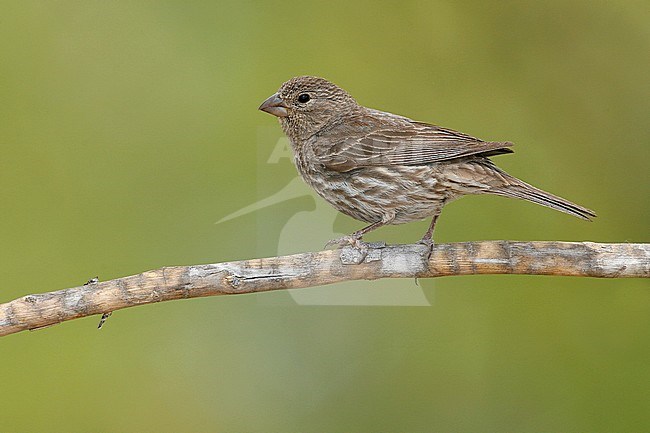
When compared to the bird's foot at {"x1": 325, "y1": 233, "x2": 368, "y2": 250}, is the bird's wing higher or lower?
higher

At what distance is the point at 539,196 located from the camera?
9.34ft

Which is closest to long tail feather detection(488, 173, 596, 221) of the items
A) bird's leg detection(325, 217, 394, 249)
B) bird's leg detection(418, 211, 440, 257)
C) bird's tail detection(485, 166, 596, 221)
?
bird's tail detection(485, 166, 596, 221)

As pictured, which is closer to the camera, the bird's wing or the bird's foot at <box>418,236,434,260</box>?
the bird's foot at <box>418,236,434,260</box>

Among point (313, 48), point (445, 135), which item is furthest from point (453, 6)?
point (445, 135)

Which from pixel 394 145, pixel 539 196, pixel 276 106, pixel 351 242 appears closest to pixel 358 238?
pixel 351 242

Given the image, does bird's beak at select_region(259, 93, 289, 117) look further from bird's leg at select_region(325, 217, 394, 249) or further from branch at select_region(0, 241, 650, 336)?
branch at select_region(0, 241, 650, 336)

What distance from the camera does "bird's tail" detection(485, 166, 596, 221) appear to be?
2730 millimetres

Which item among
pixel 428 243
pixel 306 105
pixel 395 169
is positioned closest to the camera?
pixel 428 243

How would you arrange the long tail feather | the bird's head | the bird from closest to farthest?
the long tail feather, the bird, the bird's head

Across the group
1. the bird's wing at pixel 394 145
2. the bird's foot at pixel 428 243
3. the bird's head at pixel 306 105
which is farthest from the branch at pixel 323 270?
the bird's head at pixel 306 105

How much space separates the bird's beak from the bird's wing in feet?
0.78

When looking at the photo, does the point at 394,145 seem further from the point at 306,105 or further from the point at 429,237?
the point at 306,105

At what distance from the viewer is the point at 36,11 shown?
4172 mm

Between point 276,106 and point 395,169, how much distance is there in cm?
64
